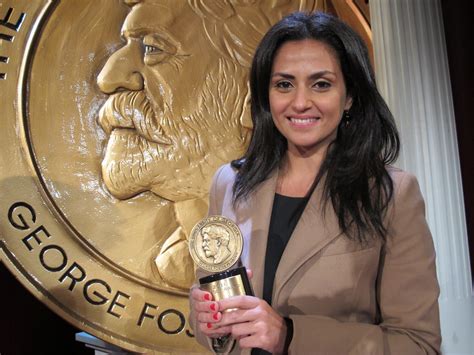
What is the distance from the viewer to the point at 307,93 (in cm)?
104

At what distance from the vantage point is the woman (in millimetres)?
950

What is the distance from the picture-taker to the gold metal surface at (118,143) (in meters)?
1.71

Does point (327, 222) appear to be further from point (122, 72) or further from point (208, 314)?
point (122, 72)

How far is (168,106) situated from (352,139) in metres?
0.91

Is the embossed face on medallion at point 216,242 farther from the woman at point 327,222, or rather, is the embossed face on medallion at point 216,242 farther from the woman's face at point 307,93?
the woman's face at point 307,93

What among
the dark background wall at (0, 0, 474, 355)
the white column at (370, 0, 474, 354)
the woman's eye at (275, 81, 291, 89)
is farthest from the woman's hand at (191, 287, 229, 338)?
the dark background wall at (0, 0, 474, 355)

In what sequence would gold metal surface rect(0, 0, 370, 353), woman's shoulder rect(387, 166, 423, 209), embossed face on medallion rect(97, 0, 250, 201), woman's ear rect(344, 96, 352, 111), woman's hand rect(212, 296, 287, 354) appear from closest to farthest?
woman's hand rect(212, 296, 287, 354) < woman's shoulder rect(387, 166, 423, 209) < woman's ear rect(344, 96, 352, 111) < gold metal surface rect(0, 0, 370, 353) < embossed face on medallion rect(97, 0, 250, 201)

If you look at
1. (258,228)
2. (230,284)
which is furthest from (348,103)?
(230,284)

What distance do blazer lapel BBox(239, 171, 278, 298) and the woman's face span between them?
0.35 ft

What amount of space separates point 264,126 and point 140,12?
2.71 feet

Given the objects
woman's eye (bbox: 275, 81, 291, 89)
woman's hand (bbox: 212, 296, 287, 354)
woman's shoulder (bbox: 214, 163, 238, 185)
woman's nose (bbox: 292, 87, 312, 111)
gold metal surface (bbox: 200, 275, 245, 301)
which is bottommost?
woman's hand (bbox: 212, 296, 287, 354)

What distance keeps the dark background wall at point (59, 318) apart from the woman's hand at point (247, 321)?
1343mm

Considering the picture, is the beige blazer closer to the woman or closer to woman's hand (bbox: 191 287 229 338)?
the woman

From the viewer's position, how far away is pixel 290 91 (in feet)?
3.49
